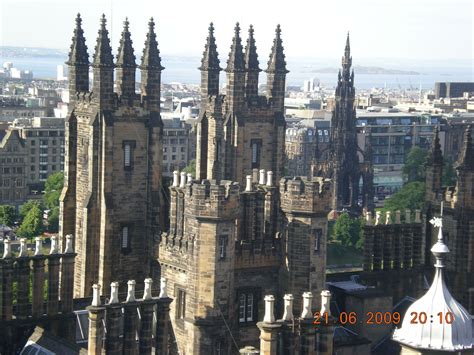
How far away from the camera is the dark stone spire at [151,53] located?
67.0 meters

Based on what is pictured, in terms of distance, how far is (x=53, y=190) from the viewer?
16350cm

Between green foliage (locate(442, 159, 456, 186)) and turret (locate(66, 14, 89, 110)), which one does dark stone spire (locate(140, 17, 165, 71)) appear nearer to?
turret (locate(66, 14, 89, 110))

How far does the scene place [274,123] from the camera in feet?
237

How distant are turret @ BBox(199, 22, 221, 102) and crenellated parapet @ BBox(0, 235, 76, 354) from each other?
18.2m

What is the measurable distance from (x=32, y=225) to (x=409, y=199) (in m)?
43.3

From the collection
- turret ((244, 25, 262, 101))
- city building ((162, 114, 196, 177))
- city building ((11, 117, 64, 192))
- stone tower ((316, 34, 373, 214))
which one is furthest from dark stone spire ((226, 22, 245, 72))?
city building ((11, 117, 64, 192))

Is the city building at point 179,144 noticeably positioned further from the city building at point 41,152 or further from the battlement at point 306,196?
the battlement at point 306,196

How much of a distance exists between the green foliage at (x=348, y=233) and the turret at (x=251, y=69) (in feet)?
212

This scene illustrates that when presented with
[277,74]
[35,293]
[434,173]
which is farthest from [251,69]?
[35,293]

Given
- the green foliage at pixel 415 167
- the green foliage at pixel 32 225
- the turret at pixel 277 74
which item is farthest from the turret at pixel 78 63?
the green foliage at pixel 415 167

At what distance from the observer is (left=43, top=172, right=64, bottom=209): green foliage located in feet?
513

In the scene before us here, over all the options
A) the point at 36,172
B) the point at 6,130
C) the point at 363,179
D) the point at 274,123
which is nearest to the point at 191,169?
the point at 363,179

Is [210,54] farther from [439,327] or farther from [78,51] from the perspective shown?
[439,327]

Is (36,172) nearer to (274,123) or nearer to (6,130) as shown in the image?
(6,130)
